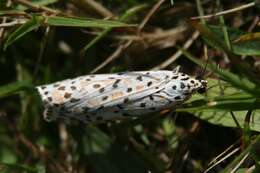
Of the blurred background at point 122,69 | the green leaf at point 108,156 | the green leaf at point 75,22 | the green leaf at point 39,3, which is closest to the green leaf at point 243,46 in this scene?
the blurred background at point 122,69

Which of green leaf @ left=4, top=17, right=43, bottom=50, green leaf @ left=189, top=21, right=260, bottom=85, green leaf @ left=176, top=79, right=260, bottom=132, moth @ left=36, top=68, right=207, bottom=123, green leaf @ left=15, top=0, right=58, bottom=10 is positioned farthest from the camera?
green leaf @ left=15, top=0, right=58, bottom=10

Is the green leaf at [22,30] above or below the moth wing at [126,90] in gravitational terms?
above

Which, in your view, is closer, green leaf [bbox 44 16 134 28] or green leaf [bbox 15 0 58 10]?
green leaf [bbox 44 16 134 28]

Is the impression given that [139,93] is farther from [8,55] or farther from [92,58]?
[8,55]

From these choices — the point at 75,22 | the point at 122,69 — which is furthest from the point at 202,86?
the point at 75,22

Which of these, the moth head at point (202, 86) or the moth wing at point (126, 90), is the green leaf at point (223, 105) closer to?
the moth head at point (202, 86)

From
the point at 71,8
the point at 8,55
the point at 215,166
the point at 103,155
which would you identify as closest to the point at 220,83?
the point at 215,166

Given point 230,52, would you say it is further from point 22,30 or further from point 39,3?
point 39,3

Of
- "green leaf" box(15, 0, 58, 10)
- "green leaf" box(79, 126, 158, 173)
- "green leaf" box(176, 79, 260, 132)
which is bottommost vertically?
"green leaf" box(79, 126, 158, 173)

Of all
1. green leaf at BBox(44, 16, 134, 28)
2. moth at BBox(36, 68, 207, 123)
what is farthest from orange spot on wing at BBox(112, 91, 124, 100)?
green leaf at BBox(44, 16, 134, 28)

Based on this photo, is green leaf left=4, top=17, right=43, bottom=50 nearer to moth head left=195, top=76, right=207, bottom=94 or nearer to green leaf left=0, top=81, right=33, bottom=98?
green leaf left=0, top=81, right=33, bottom=98
